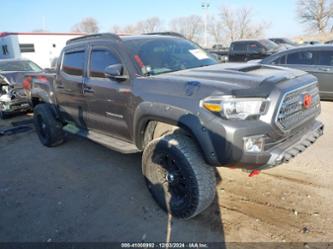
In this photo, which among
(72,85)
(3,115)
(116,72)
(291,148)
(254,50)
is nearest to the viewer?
(291,148)

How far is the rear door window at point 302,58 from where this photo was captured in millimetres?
7324

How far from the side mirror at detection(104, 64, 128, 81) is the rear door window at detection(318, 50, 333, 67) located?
588cm

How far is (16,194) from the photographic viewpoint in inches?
154

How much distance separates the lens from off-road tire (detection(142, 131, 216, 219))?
2.81 m

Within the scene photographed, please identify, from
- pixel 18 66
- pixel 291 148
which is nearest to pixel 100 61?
pixel 291 148

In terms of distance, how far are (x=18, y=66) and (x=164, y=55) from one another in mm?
7464

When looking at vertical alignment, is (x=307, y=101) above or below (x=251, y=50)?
above

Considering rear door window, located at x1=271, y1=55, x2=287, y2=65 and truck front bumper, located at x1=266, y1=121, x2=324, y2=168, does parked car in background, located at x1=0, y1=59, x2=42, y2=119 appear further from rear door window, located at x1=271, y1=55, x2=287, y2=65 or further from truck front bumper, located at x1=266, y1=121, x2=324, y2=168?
truck front bumper, located at x1=266, y1=121, x2=324, y2=168

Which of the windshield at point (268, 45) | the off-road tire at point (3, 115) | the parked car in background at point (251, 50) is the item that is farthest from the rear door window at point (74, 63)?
the windshield at point (268, 45)

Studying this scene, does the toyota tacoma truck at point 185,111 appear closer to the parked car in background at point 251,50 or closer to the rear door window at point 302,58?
the rear door window at point 302,58

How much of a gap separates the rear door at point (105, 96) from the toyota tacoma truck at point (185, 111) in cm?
1

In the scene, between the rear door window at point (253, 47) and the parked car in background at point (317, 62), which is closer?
the parked car in background at point (317, 62)

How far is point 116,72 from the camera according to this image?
130 inches

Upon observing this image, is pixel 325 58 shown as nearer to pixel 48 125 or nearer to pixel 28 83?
pixel 48 125
